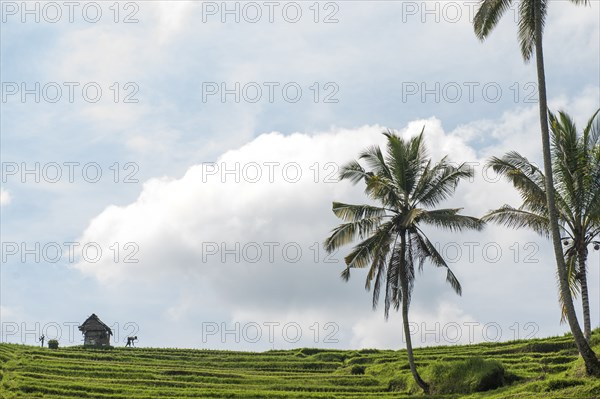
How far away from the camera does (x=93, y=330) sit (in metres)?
76.9

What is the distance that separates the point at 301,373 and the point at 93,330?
101 feet

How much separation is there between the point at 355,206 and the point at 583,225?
34.8 ft

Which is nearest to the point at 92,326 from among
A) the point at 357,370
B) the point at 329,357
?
the point at 329,357

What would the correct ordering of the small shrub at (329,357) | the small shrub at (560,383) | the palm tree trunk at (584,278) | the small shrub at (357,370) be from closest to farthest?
1. the small shrub at (560,383)
2. the palm tree trunk at (584,278)
3. the small shrub at (357,370)
4. the small shrub at (329,357)

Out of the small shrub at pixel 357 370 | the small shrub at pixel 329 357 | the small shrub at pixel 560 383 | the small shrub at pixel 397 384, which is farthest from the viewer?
the small shrub at pixel 329 357

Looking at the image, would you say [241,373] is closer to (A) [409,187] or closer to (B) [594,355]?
(A) [409,187]

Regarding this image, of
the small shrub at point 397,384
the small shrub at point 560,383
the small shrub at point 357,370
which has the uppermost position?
the small shrub at point 560,383

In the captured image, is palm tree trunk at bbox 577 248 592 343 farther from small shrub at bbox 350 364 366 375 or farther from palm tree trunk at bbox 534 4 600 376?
small shrub at bbox 350 364 366 375

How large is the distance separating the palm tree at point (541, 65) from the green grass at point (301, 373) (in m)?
2.00

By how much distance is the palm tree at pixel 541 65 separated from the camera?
28.8 m

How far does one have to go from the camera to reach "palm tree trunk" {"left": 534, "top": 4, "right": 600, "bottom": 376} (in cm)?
2866

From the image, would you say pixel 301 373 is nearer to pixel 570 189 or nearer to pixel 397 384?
pixel 397 384

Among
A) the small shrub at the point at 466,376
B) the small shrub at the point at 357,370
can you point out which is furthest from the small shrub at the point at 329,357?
the small shrub at the point at 466,376

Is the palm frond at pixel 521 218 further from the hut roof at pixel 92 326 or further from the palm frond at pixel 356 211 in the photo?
the hut roof at pixel 92 326
